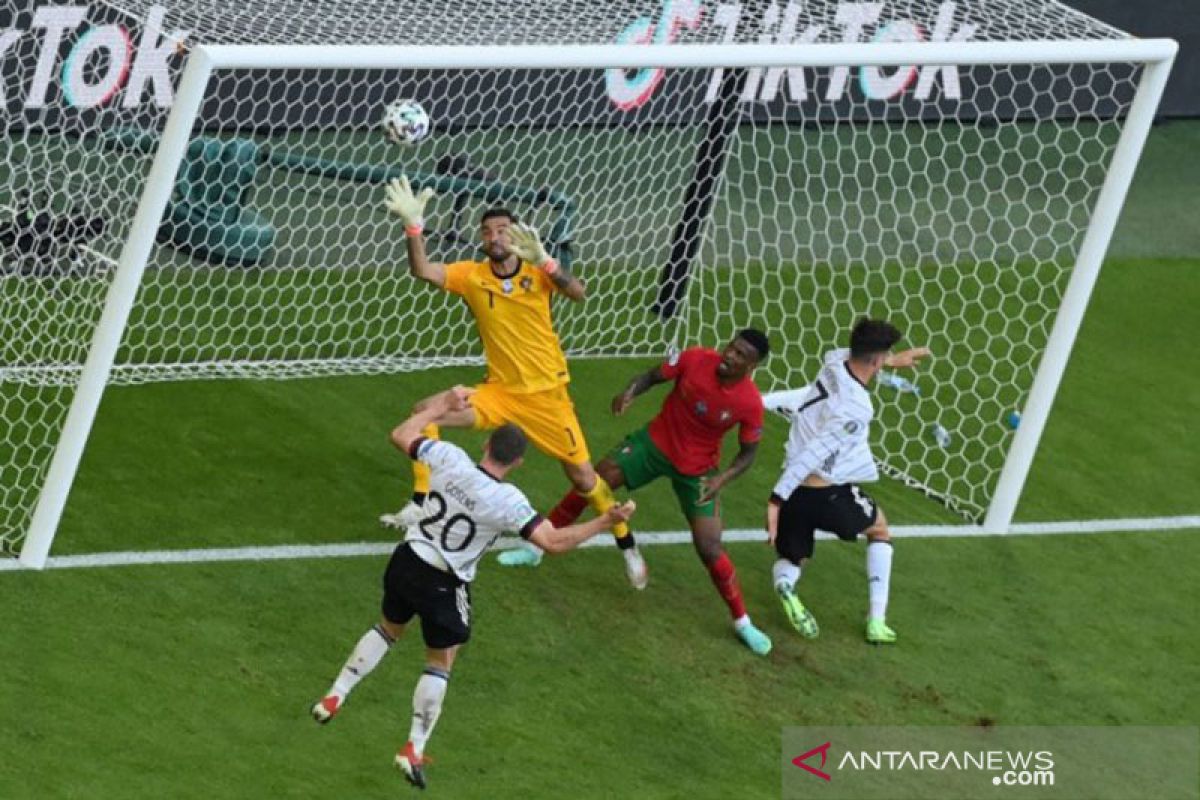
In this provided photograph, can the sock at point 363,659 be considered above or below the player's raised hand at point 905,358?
below

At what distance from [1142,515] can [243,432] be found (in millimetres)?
5456

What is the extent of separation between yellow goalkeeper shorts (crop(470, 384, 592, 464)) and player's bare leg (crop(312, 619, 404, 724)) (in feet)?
6.08

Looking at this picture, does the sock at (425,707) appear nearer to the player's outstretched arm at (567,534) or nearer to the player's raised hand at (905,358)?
the player's outstretched arm at (567,534)

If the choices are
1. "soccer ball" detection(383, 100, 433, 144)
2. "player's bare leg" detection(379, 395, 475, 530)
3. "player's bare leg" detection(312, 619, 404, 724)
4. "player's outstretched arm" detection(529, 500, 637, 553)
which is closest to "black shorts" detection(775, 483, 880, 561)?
"player's bare leg" detection(379, 395, 475, 530)

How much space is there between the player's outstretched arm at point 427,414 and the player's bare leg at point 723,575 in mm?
1387

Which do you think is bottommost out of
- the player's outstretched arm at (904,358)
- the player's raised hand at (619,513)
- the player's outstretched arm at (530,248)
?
the player's raised hand at (619,513)

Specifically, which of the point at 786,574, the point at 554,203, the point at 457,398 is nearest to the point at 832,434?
the point at 786,574

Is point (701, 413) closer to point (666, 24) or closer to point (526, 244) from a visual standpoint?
point (526, 244)

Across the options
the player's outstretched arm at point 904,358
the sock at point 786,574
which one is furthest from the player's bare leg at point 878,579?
the player's outstretched arm at point 904,358

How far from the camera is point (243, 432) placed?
520 inches

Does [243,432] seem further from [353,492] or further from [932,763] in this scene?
[932,763]

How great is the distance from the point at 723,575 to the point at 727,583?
5 centimetres

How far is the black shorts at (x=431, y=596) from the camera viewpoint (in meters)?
9.86

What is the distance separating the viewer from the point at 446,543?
9.81 metres
